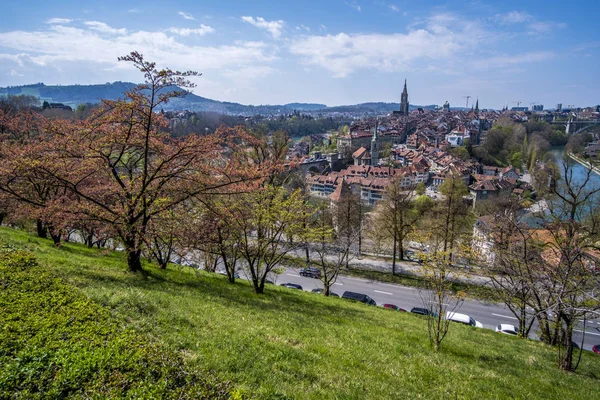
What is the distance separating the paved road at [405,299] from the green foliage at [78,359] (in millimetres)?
20794

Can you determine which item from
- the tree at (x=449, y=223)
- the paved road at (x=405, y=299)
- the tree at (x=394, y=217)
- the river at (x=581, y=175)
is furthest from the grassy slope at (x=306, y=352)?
the river at (x=581, y=175)

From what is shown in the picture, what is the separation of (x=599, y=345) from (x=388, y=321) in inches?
553

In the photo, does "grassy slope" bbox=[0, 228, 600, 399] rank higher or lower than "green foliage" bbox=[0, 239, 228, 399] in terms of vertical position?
lower

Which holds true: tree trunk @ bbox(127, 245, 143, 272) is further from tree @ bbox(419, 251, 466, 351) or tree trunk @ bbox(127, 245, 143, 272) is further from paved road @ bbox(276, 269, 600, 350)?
paved road @ bbox(276, 269, 600, 350)

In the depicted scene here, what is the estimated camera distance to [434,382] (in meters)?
7.32

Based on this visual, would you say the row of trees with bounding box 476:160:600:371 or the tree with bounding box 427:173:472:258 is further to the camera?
the tree with bounding box 427:173:472:258

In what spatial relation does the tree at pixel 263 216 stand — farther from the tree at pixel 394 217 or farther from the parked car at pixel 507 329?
the tree at pixel 394 217

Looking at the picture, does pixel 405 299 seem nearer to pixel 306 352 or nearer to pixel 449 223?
pixel 449 223

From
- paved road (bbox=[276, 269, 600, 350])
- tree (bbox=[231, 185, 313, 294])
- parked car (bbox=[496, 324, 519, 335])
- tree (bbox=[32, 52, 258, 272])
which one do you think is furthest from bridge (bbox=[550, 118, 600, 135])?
tree (bbox=[32, 52, 258, 272])

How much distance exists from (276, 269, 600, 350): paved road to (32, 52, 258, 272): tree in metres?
18.3

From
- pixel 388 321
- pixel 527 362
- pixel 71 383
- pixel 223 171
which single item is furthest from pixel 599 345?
pixel 71 383

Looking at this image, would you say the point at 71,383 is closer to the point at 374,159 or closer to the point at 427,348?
the point at 427,348

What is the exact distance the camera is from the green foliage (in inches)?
180

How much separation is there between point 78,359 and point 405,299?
24.5m
